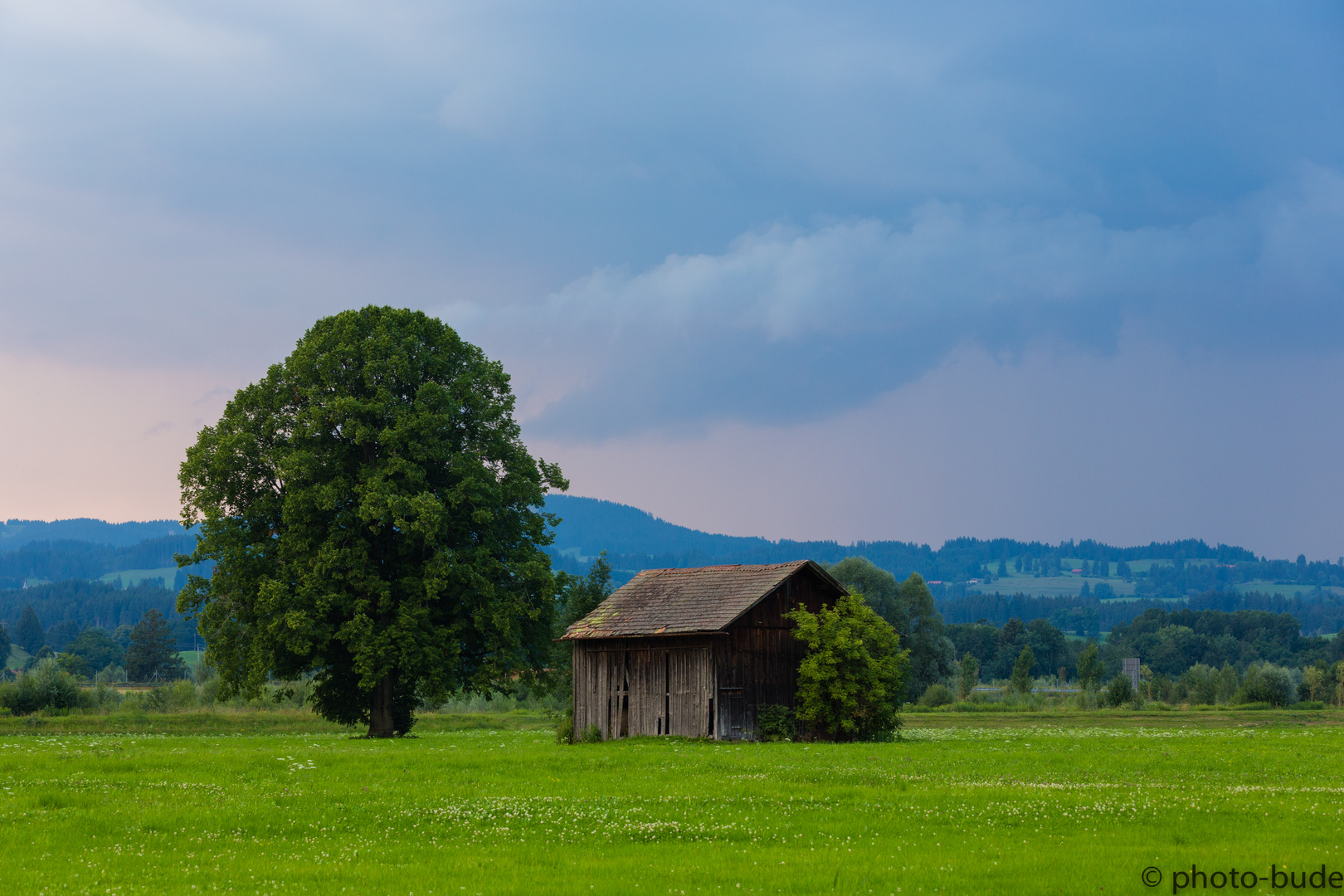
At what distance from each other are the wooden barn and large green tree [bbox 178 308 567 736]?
3.62 m

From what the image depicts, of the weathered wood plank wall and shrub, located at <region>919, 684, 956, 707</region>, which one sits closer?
the weathered wood plank wall

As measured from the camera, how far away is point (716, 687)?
140ft

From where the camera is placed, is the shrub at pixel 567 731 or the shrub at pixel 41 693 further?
the shrub at pixel 41 693

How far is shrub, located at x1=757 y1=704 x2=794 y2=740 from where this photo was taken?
42812 mm

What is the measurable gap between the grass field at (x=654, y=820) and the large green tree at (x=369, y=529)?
35.4 feet

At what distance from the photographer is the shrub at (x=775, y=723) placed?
42812 millimetres

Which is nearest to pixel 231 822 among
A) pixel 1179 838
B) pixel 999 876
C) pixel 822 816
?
pixel 822 816

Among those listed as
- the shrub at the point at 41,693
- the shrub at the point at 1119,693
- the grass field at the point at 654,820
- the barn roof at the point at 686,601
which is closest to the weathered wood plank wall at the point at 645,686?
the barn roof at the point at 686,601

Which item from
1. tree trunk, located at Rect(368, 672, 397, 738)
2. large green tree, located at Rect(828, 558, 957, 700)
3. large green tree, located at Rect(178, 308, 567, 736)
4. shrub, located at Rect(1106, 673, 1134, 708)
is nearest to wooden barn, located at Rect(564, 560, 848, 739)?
large green tree, located at Rect(178, 308, 567, 736)

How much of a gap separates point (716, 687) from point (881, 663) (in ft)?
22.5

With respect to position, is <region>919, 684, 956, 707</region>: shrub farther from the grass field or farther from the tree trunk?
the grass field

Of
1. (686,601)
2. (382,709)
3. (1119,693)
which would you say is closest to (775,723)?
(686,601)

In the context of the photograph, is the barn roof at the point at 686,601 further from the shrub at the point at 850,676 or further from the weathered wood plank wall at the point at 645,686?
the shrub at the point at 850,676

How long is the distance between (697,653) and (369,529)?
14.9 meters
